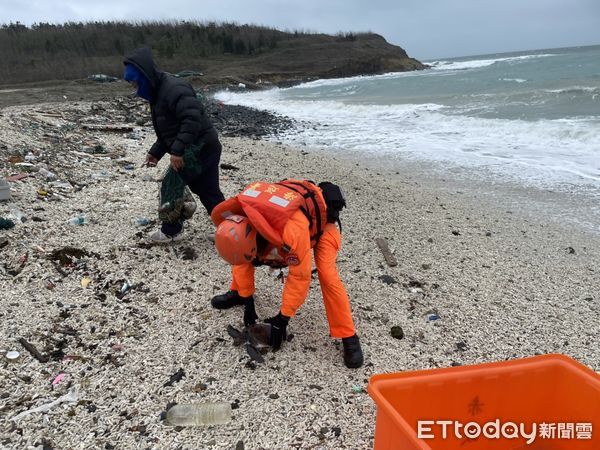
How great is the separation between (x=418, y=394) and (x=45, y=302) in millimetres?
3110

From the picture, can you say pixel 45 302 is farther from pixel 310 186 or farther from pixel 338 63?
pixel 338 63

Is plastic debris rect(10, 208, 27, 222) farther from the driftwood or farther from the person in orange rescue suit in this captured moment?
the driftwood

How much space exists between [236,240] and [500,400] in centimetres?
177

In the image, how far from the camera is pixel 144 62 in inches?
164

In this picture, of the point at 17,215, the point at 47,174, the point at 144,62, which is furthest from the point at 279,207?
the point at 47,174

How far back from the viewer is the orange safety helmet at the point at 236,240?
9.37ft

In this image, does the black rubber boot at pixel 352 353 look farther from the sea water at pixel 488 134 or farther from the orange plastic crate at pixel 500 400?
the sea water at pixel 488 134

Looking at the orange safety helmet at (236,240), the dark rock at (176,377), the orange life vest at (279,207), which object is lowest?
Result: the dark rock at (176,377)

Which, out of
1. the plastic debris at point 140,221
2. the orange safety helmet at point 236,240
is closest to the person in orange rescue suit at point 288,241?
the orange safety helmet at point 236,240

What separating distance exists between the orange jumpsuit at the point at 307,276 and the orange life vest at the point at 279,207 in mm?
62

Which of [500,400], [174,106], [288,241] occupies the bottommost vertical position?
[500,400]

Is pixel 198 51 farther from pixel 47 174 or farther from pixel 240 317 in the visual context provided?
pixel 240 317

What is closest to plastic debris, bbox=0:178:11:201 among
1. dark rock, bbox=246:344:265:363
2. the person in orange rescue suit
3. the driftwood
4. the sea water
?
the person in orange rescue suit

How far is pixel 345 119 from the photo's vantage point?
19.6 meters
